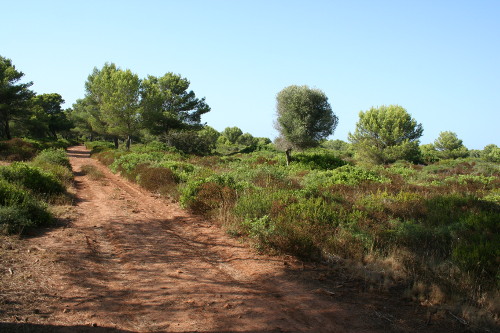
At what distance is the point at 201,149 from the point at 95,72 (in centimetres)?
2319

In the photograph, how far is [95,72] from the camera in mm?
49469

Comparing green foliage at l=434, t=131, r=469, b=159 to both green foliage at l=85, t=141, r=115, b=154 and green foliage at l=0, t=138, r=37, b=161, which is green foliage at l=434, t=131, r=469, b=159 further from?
green foliage at l=0, t=138, r=37, b=161

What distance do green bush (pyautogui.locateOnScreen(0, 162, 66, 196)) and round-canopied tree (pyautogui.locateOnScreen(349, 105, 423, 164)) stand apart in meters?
35.0

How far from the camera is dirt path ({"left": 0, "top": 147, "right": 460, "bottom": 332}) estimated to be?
395cm

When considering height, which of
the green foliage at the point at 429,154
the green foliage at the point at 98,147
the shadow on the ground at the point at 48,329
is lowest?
the shadow on the ground at the point at 48,329

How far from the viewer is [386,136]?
41.4m

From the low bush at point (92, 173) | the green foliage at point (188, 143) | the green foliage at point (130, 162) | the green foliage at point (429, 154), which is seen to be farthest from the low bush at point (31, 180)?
the green foliage at point (429, 154)

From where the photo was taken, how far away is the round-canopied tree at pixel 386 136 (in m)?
39.7

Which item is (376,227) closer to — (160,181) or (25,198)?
(25,198)

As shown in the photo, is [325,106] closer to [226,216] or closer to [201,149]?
[201,149]

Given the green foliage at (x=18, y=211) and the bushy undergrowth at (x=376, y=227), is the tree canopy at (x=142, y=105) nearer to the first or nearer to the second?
the bushy undergrowth at (x=376, y=227)

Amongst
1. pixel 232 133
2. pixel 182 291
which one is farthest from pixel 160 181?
pixel 232 133

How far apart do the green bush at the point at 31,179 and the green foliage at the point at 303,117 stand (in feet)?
63.7

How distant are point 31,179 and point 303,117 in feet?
69.4
